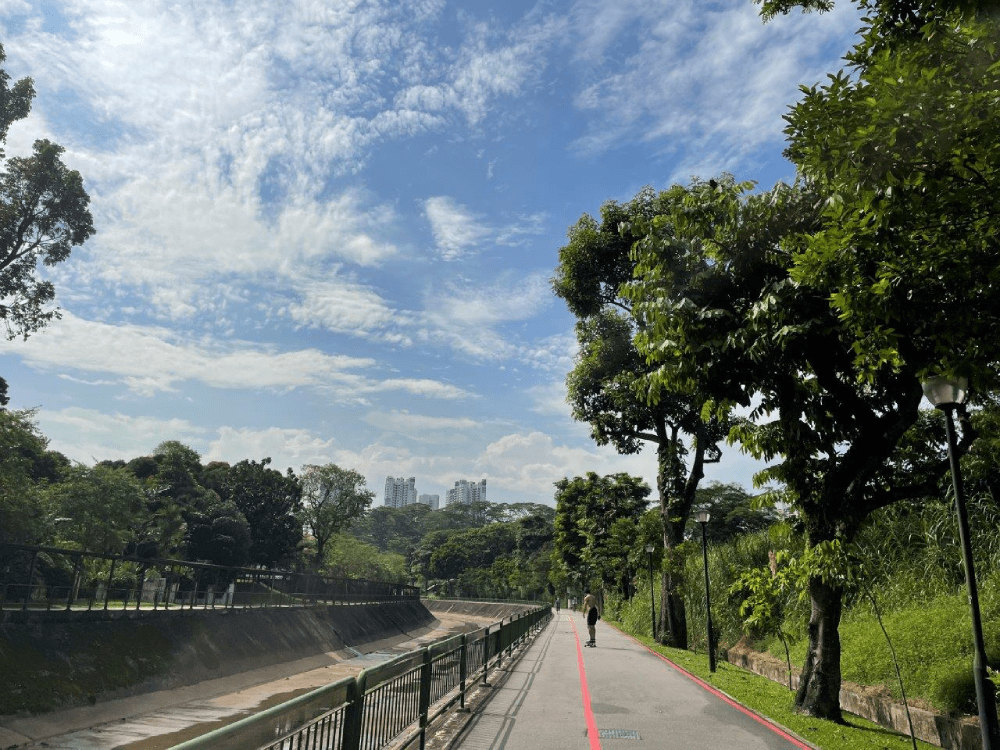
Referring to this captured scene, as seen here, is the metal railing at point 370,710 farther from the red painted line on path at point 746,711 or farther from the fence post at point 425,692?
the red painted line on path at point 746,711

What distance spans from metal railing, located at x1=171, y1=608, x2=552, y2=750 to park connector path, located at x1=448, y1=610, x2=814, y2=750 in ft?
2.56

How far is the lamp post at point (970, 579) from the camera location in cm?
696

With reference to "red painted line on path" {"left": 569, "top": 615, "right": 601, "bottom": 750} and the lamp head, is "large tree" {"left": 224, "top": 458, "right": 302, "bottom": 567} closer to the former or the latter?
"red painted line on path" {"left": 569, "top": 615, "right": 601, "bottom": 750}

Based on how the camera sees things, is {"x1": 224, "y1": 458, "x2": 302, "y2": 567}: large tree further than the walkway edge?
Yes

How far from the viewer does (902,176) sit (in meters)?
6.08

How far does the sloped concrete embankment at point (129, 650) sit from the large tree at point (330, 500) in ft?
185

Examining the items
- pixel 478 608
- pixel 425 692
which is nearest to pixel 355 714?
pixel 425 692

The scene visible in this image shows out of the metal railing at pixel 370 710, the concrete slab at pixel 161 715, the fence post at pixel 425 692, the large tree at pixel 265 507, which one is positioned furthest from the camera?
the large tree at pixel 265 507

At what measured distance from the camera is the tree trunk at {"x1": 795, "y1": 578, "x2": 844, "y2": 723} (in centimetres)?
1091

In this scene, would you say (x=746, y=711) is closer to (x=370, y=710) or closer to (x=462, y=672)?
(x=462, y=672)

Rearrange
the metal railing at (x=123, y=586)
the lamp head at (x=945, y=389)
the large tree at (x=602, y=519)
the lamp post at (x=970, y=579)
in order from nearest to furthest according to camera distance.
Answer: the lamp post at (x=970, y=579) < the lamp head at (x=945, y=389) < the metal railing at (x=123, y=586) < the large tree at (x=602, y=519)

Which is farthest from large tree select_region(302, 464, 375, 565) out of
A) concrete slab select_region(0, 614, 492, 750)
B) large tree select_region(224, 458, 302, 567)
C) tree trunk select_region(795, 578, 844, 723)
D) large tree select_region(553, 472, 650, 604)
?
tree trunk select_region(795, 578, 844, 723)

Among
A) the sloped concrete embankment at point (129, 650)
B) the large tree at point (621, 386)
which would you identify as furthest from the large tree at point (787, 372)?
the sloped concrete embankment at point (129, 650)

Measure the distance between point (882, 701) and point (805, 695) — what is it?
1388 millimetres
